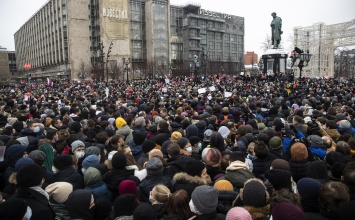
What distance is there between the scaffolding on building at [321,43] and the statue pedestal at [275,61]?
39215mm

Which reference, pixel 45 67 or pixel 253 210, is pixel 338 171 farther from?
pixel 45 67

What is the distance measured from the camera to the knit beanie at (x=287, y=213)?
289 centimetres

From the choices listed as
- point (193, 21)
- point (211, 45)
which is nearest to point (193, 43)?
point (193, 21)

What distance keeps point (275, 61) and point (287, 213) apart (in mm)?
27843

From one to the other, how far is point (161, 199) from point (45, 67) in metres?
107

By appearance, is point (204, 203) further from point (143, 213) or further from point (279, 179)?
point (279, 179)

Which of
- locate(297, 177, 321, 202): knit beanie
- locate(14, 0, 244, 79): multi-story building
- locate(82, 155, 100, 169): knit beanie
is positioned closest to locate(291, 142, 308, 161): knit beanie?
locate(297, 177, 321, 202): knit beanie

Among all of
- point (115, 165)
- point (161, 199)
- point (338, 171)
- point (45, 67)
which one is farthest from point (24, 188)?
point (45, 67)

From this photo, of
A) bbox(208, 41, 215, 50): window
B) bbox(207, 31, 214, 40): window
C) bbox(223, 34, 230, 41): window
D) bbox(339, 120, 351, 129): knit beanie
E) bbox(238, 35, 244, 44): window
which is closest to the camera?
bbox(339, 120, 351, 129): knit beanie

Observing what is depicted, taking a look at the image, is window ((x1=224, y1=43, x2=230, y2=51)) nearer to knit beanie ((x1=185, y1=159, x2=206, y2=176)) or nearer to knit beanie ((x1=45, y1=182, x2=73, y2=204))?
knit beanie ((x1=185, y1=159, x2=206, y2=176))

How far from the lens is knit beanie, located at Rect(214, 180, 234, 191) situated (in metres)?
4.08

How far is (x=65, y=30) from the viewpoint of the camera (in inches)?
3282

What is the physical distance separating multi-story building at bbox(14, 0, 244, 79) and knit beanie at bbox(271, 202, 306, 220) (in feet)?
215

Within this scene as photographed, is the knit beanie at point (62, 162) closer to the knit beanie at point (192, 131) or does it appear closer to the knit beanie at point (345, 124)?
the knit beanie at point (192, 131)
